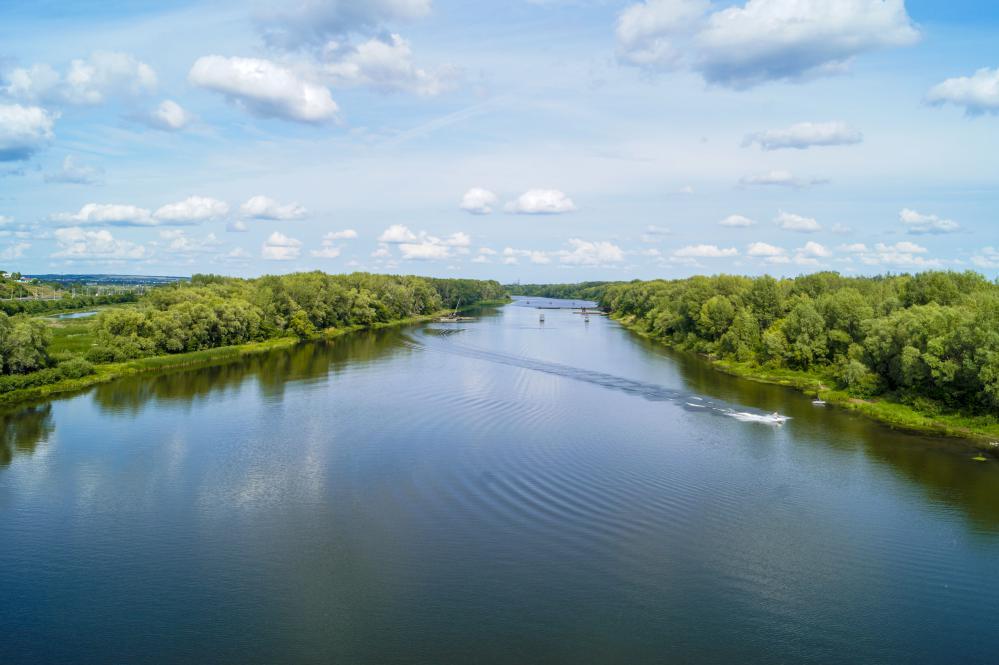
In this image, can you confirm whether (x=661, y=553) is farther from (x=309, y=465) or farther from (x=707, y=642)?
(x=309, y=465)

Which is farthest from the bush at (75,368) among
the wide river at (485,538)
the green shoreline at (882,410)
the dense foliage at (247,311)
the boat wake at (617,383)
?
the green shoreline at (882,410)

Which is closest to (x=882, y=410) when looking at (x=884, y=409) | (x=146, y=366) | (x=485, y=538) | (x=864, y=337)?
(x=884, y=409)

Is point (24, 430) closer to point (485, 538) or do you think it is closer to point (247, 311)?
point (485, 538)

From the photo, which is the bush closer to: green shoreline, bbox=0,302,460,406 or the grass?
green shoreline, bbox=0,302,460,406

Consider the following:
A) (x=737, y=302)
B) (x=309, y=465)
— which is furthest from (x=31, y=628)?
(x=737, y=302)

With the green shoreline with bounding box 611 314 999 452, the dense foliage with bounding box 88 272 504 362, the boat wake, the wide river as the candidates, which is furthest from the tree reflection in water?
the green shoreline with bounding box 611 314 999 452

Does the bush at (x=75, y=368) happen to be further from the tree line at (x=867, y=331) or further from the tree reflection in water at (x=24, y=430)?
the tree line at (x=867, y=331)
